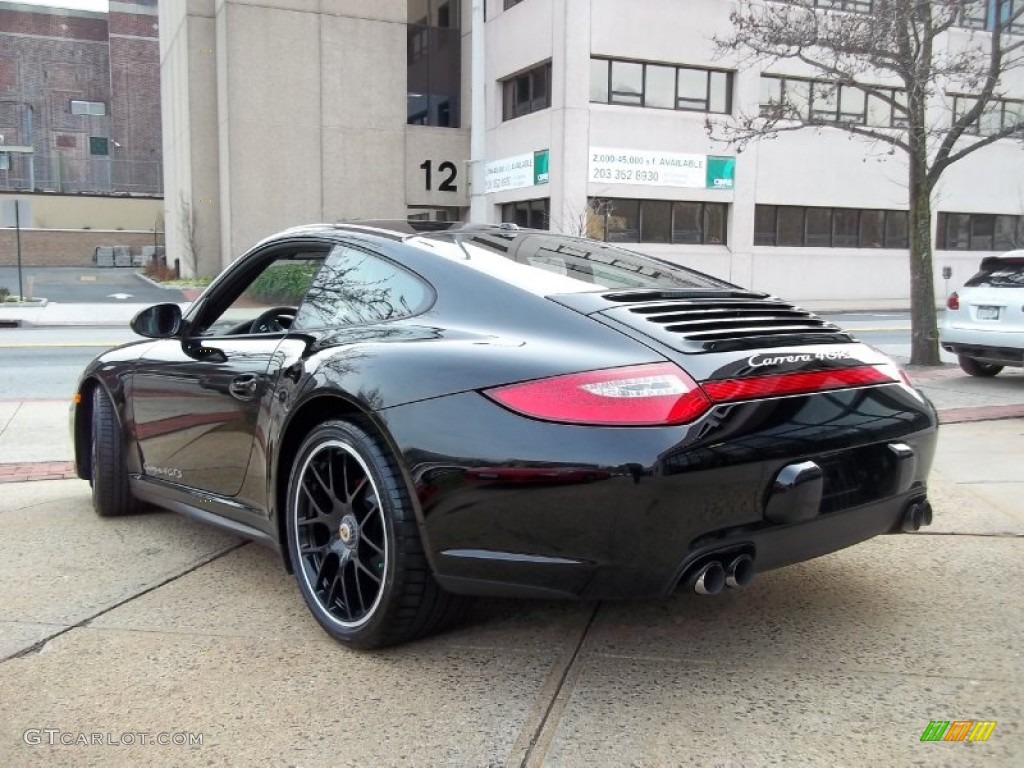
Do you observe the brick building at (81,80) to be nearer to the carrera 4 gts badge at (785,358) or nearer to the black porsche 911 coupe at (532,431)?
the black porsche 911 coupe at (532,431)

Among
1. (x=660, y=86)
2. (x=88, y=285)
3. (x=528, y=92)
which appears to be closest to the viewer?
(x=660, y=86)

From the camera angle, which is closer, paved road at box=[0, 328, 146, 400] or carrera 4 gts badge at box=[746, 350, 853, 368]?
carrera 4 gts badge at box=[746, 350, 853, 368]

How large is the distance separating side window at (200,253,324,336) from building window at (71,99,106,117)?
211ft

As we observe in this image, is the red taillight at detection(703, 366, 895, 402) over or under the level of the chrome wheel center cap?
over

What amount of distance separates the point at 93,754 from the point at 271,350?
1.54 metres

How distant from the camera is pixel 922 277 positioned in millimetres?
12344

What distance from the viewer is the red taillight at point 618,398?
104 inches

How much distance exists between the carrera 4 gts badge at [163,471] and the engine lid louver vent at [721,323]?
219 cm

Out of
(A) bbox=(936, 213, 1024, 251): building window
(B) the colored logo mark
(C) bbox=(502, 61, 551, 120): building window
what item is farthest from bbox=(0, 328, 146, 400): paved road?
(A) bbox=(936, 213, 1024, 251): building window

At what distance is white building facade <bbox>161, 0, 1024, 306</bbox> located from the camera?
27531mm

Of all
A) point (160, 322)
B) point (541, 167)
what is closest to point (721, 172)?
point (541, 167)

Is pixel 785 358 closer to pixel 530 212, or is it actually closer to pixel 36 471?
pixel 36 471

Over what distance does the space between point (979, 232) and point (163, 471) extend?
Result: 1380 inches

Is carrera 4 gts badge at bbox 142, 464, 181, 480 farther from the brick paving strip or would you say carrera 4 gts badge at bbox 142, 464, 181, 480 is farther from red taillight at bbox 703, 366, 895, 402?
red taillight at bbox 703, 366, 895, 402
